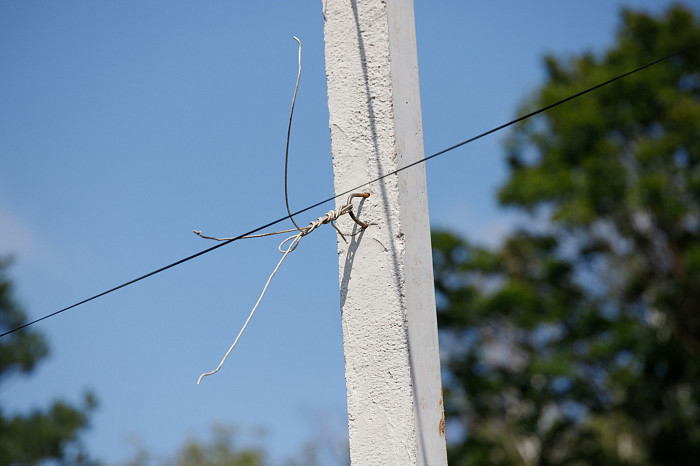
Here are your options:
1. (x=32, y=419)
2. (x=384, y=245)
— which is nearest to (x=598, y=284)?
(x=32, y=419)

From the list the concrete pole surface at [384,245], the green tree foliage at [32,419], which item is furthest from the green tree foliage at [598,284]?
the concrete pole surface at [384,245]

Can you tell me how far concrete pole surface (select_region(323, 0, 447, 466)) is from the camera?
87.4 inches

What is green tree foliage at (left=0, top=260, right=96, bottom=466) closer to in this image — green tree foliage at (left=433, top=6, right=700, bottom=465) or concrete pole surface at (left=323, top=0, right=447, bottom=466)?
green tree foliage at (left=433, top=6, right=700, bottom=465)

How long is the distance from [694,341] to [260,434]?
1921cm

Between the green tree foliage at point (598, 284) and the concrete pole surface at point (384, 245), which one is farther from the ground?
the green tree foliage at point (598, 284)

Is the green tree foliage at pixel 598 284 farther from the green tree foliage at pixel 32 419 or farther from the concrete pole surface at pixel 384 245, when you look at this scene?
the concrete pole surface at pixel 384 245

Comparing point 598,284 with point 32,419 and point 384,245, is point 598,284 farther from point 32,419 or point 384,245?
point 384,245

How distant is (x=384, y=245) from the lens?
2.34 metres

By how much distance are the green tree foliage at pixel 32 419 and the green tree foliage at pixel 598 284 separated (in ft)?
23.1

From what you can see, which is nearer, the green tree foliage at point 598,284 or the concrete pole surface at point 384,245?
the concrete pole surface at point 384,245

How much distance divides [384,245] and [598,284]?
13.2 m

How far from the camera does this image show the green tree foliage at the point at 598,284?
13.2 m

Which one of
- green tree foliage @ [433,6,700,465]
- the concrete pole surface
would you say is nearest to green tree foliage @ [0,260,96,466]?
green tree foliage @ [433,6,700,465]

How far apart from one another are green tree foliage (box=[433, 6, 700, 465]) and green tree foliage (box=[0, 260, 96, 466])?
7.04 m
